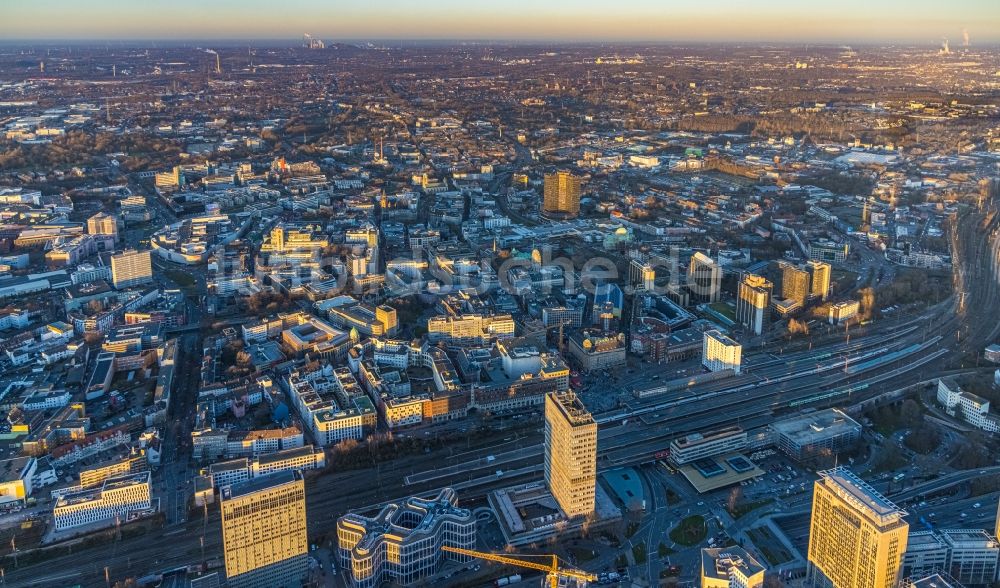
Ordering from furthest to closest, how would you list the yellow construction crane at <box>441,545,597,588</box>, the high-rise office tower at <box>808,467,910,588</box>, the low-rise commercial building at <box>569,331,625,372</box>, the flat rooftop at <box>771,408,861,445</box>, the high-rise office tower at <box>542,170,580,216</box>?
the high-rise office tower at <box>542,170,580,216</box>, the low-rise commercial building at <box>569,331,625,372</box>, the flat rooftop at <box>771,408,861,445</box>, the yellow construction crane at <box>441,545,597,588</box>, the high-rise office tower at <box>808,467,910,588</box>

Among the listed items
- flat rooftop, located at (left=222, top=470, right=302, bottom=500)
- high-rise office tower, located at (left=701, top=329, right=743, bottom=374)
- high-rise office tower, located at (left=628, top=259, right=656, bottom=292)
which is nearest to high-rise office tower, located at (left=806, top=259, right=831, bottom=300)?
high-rise office tower, located at (left=628, top=259, right=656, bottom=292)

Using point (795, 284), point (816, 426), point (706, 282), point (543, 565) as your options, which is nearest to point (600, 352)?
point (816, 426)

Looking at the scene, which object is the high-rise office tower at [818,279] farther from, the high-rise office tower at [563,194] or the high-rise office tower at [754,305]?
the high-rise office tower at [563,194]

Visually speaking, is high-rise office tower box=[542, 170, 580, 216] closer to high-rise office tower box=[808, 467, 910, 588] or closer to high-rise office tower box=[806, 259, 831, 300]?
high-rise office tower box=[806, 259, 831, 300]

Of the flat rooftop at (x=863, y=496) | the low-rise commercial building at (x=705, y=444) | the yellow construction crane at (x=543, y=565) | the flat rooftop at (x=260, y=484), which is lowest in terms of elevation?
the yellow construction crane at (x=543, y=565)

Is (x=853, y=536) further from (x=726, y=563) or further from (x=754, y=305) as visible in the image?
(x=754, y=305)

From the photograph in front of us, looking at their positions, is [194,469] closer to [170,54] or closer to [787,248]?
[787,248]

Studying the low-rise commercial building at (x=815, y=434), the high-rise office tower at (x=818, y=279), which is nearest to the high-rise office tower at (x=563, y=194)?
the high-rise office tower at (x=818, y=279)
